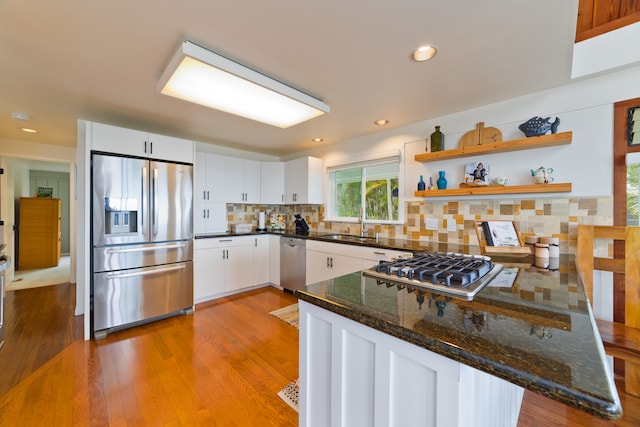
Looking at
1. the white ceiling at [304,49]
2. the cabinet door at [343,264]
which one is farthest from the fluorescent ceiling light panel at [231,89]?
the cabinet door at [343,264]

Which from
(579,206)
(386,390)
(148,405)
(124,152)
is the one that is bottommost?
(148,405)

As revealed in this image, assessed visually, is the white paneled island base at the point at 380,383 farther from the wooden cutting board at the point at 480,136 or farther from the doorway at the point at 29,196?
the doorway at the point at 29,196

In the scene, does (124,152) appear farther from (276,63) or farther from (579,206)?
(579,206)

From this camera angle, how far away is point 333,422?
0.93 metres

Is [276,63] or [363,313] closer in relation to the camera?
[363,313]

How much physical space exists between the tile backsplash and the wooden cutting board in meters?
0.58

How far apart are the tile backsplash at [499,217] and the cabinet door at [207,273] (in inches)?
69.6

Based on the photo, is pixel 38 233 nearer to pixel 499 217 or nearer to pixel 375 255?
pixel 375 255

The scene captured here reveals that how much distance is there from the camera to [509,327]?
71 cm

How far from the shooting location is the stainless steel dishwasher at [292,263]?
11.6ft

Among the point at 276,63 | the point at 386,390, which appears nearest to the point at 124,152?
the point at 276,63

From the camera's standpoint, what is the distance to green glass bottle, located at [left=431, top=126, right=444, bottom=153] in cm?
273

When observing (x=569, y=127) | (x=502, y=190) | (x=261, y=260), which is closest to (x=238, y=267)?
(x=261, y=260)

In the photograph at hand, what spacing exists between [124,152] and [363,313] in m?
2.92
